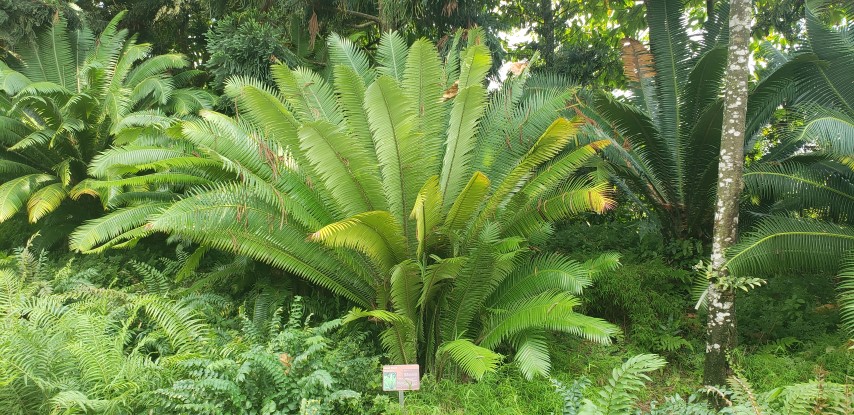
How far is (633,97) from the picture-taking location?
5.16m

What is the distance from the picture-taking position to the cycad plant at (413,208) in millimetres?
3324

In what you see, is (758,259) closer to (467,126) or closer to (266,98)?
(467,126)

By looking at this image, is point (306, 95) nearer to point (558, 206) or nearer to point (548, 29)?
point (558, 206)

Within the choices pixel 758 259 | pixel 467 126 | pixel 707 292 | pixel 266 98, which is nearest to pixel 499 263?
pixel 467 126

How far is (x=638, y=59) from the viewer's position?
16.4 feet

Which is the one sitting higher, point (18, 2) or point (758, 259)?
point (18, 2)

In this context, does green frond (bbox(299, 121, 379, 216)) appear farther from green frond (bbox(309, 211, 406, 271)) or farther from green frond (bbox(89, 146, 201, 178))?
green frond (bbox(89, 146, 201, 178))

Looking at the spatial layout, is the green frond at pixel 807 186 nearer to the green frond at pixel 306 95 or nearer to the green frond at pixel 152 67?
the green frond at pixel 306 95

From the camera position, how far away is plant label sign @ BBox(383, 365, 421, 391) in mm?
3162

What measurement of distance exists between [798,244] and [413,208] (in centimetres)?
252

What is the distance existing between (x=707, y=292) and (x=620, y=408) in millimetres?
1295

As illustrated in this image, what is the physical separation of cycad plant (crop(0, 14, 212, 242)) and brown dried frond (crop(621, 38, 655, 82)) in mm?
4401

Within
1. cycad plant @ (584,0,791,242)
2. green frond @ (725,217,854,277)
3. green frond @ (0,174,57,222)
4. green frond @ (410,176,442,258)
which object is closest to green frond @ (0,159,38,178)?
green frond @ (0,174,57,222)

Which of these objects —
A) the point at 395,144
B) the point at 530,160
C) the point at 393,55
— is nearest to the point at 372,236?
the point at 395,144
